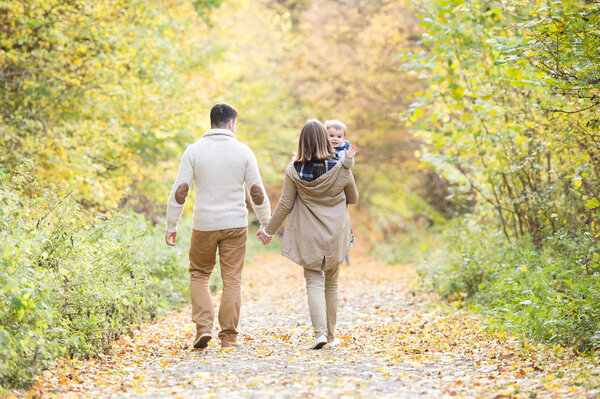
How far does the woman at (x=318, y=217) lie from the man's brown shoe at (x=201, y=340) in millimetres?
950

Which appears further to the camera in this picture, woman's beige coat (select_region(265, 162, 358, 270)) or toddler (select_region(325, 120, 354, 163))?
toddler (select_region(325, 120, 354, 163))

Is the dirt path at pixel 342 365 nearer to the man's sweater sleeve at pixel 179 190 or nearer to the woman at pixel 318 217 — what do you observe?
the woman at pixel 318 217

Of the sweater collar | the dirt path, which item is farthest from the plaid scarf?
the dirt path

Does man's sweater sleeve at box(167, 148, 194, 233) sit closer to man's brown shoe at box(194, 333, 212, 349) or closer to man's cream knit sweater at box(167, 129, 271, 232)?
man's cream knit sweater at box(167, 129, 271, 232)

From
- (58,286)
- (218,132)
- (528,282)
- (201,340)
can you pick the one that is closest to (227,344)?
(201,340)

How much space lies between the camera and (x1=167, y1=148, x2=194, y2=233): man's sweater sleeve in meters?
6.33

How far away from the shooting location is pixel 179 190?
632 cm

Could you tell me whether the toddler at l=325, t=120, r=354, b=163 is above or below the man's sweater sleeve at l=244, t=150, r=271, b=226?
above

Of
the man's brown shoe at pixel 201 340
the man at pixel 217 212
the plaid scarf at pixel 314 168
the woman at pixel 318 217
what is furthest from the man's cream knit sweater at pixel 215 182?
the man's brown shoe at pixel 201 340

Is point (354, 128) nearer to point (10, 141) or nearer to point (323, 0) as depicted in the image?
point (323, 0)

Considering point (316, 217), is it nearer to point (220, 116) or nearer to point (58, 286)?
point (220, 116)

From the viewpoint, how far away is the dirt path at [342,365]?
4609 millimetres

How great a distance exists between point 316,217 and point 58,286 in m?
2.31

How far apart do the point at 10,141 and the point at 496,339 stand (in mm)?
7361
